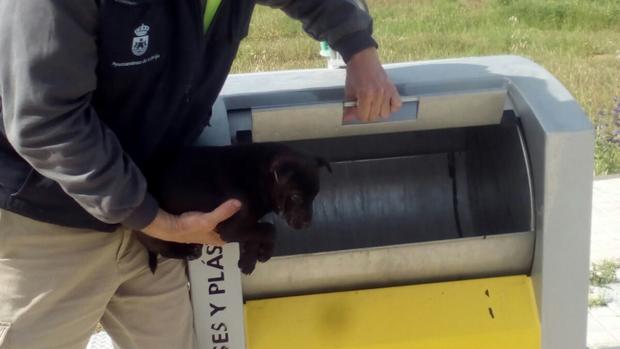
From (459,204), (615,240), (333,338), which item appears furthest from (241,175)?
(615,240)

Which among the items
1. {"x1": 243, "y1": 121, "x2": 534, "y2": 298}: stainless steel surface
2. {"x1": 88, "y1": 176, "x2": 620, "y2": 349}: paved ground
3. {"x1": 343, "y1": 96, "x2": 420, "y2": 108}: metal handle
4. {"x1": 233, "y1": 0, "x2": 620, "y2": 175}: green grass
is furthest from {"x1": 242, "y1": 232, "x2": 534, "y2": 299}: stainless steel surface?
{"x1": 233, "y1": 0, "x2": 620, "y2": 175}: green grass

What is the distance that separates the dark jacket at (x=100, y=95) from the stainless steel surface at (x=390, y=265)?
40 cm

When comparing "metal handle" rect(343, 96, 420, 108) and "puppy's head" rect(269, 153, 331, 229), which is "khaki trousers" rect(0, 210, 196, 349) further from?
"metal handle" rect(343, 96, 420, 108)

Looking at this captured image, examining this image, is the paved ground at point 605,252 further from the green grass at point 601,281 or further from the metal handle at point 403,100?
the metal handle at point 403,100

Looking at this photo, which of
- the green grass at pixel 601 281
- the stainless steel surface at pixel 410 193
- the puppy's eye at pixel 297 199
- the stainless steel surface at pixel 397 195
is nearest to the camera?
the puppy's eye at pixel 297 199

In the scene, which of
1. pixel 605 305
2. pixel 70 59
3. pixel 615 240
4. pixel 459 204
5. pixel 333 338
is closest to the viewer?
pixel 70 59

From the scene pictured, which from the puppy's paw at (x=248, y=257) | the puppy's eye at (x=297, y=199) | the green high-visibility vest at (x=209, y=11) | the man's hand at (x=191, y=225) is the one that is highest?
the green high-visibility vest at (x=209, y=11)

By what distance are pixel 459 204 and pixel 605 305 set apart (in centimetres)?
111

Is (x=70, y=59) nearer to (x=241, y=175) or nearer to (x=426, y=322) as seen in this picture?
(x=241, y=175)

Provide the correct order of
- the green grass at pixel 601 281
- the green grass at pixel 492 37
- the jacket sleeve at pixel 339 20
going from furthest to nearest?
the green grass at pixel 492 37 → the green grass at pixel 601 281 → the jacket sleeve at pixel 339 20

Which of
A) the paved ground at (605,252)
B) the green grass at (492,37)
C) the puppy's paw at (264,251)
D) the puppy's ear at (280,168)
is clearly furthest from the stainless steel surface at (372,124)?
the green grass at (492,37)

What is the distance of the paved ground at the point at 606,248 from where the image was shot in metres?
3.33

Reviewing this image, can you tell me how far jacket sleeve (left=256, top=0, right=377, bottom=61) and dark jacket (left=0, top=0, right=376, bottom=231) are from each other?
26 cm

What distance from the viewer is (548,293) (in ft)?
7.15
